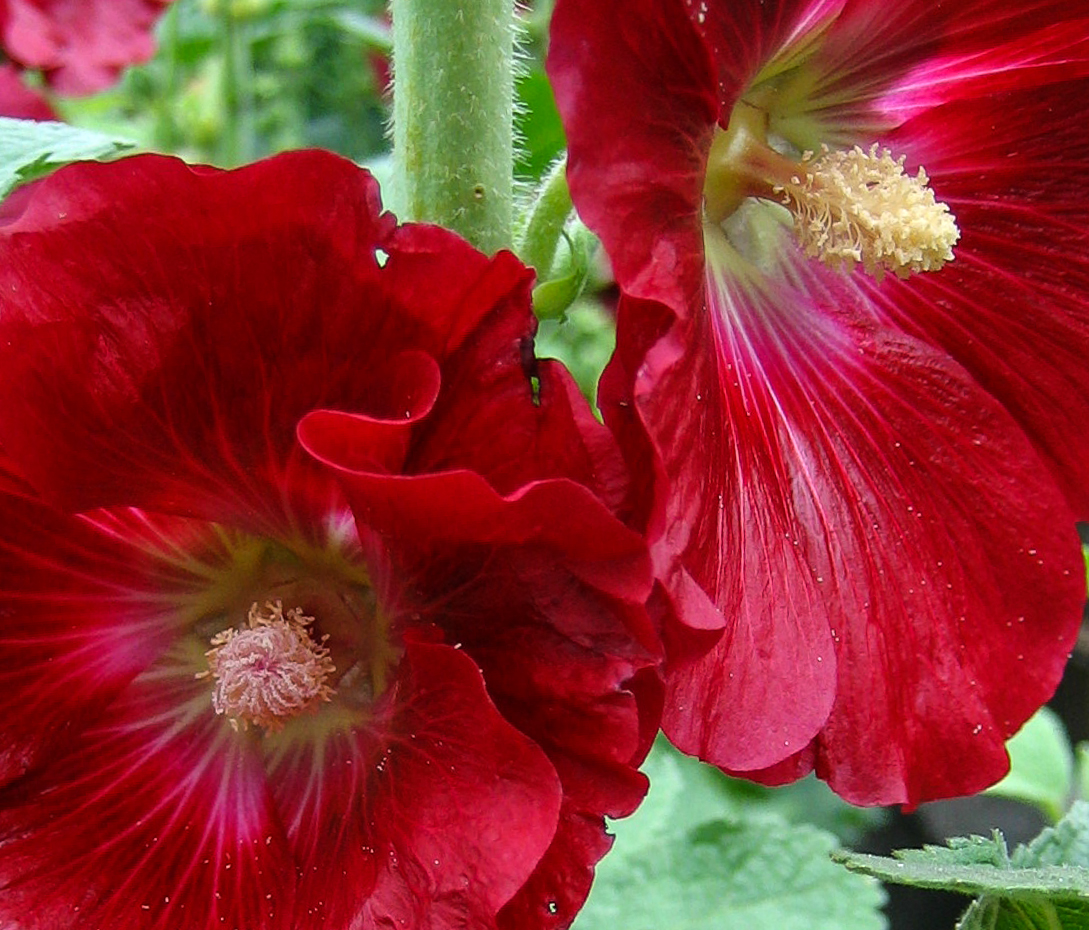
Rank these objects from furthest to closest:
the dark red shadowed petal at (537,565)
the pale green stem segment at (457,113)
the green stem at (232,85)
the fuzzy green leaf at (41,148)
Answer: the green stem at (232,85), the fuzzy green leaf at (41,148), the pale green stem segment at (457,113), the dark red shadowed petal at (537,565)

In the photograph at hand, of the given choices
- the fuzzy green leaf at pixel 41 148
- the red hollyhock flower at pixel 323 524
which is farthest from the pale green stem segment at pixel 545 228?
the fuzzy green leaf at pixel 41 148

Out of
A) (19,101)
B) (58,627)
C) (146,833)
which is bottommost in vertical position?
(146,833)

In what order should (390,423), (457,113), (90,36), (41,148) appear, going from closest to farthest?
(390,423) → (457,113) → (41,148) → (90,36)

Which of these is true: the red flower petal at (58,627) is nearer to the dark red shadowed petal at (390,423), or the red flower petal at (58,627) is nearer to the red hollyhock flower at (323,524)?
the red hollyhock flower at (323,524)

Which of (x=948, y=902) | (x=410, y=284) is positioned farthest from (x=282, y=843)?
(x=948, y=902)

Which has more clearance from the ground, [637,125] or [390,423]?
[637,125]

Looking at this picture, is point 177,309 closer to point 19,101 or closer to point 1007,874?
point 1007,874

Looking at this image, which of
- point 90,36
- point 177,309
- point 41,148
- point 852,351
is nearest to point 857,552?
point 852,351
